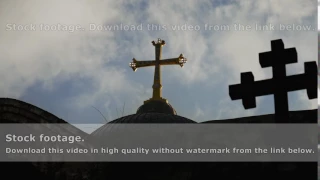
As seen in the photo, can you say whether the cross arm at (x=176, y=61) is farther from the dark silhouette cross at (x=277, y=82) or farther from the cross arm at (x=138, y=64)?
the dark silhouette cross at (x=277, y=82)

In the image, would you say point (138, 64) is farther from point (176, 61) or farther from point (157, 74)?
point (176, 61)

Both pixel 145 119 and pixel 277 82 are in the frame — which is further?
pixel 145 119

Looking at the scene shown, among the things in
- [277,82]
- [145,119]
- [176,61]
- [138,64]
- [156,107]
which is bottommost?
[277,82]

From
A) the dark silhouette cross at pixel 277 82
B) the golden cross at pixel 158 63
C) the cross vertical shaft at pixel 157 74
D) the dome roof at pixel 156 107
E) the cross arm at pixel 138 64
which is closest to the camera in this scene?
the dark silhouette cross at pixel 277 82

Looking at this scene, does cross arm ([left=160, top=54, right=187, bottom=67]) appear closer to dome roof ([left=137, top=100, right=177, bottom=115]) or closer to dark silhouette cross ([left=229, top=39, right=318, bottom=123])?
dome roof ([left=137, top=100, right=177, bottom=115])

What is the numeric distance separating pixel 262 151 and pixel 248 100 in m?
0.78

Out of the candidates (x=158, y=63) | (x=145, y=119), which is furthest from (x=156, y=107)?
(x=145, y=119)

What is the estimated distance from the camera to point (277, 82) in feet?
24.3

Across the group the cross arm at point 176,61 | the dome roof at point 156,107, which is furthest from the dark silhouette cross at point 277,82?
the cross arm at point 176,61

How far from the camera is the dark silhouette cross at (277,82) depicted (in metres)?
7.34

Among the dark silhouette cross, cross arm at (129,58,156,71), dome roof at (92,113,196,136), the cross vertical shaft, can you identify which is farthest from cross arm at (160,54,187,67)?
the dark silhouette cross

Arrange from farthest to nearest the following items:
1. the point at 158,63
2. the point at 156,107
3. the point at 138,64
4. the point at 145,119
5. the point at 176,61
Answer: the point at 158,63
the point at 176,61
the point at 138,64
the point at 156,107
the point at 145,119

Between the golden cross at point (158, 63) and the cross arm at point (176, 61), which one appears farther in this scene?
the golden cross at point (158, 63)
